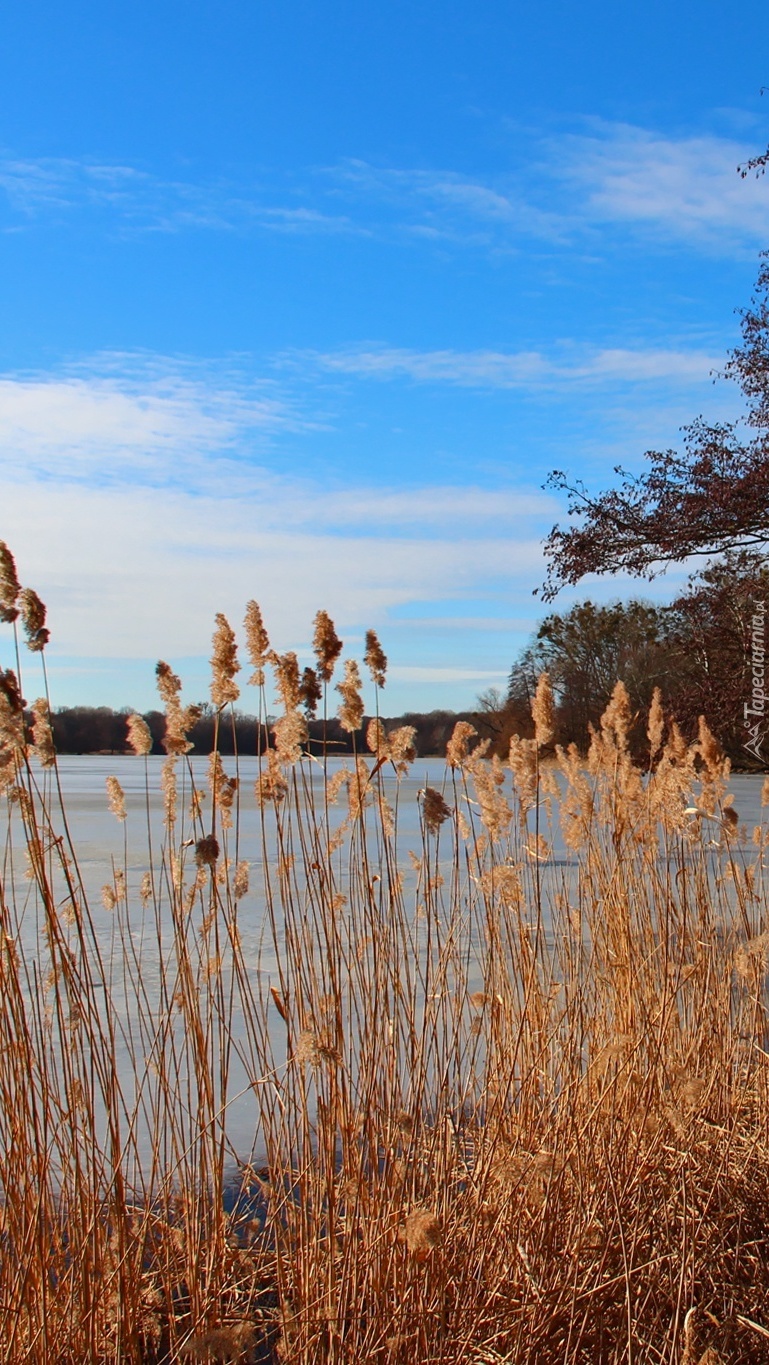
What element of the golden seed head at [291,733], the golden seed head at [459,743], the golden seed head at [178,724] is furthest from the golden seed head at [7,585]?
the golden seed head at [459,743]

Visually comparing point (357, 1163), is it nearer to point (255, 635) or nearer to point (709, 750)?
point (255, 635)

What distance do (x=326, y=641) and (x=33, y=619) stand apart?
53 centimetres

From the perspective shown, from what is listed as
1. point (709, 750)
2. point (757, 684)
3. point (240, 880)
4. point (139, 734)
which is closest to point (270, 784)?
point (240, 880)

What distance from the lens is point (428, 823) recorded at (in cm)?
227

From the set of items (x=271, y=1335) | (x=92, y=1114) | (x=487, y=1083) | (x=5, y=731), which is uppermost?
(x=5, y=731)

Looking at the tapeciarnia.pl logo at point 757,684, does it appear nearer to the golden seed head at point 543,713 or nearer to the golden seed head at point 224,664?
the golden seed head at point 543,713

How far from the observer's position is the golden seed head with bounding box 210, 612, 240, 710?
204 cm

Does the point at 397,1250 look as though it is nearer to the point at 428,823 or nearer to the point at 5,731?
the point at 428,823

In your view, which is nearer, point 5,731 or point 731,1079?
point 5,731

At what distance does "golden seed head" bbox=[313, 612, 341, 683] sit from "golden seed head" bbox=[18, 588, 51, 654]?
1.63ft

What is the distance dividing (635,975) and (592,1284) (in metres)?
1.07

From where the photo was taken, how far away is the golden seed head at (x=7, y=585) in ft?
5.93

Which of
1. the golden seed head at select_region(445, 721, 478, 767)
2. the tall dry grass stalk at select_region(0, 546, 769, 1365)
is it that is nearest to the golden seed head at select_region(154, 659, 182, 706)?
the tall dry grass stalk at select_region(0, 546, 769, 1365)

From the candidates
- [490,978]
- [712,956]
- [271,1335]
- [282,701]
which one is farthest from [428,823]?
[712,956]
